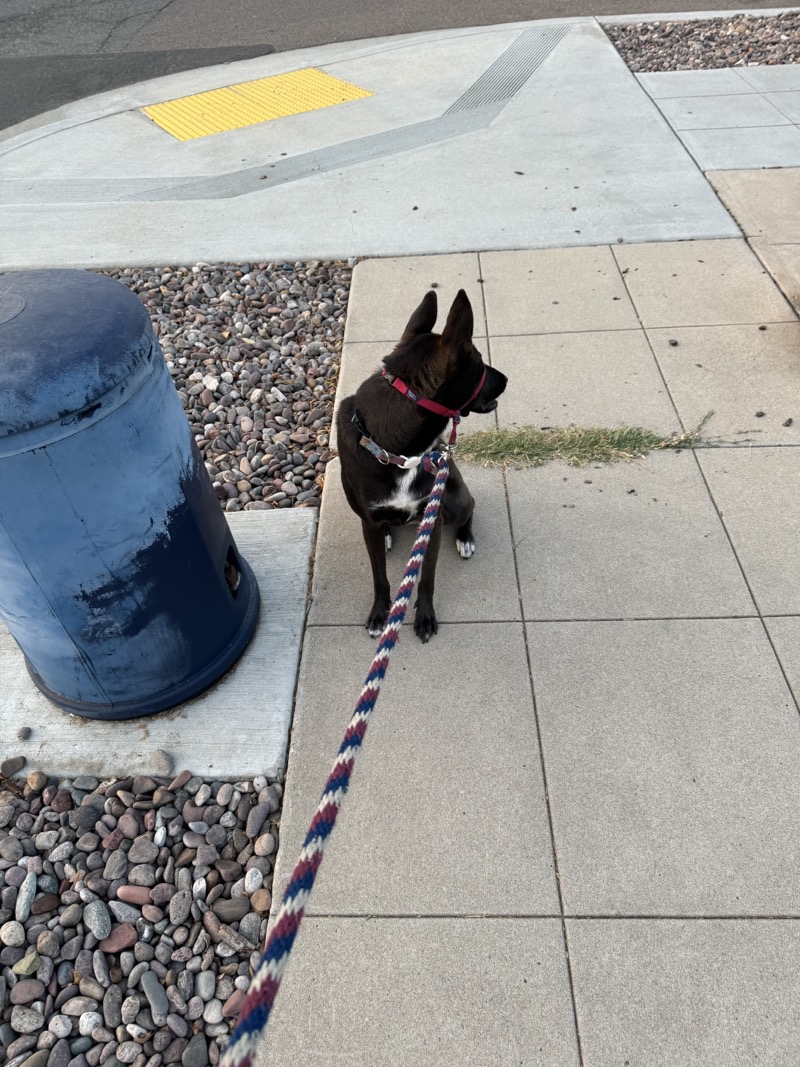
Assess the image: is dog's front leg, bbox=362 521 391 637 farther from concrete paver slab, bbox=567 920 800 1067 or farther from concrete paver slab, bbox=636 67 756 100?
concrete paver slab, bbox=636 67 756 100

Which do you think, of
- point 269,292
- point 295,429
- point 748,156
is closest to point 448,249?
point 269,292

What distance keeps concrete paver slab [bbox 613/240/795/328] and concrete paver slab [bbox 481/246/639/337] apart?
0.44 feet

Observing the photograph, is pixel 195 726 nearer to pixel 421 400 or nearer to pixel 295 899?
pixel 421 400

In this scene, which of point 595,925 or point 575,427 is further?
point 575,427

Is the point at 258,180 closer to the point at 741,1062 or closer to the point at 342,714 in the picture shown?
the point at 342,714

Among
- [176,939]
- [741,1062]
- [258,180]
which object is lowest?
[741,1062]

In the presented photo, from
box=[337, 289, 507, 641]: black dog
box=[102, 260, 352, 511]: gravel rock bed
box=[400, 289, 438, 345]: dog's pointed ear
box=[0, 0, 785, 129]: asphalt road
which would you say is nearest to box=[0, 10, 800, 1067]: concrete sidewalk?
box=[102, 260, 352, 511]: gravel rock bed

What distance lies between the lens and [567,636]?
3045 millimetres

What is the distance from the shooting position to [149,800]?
2631 millimetres

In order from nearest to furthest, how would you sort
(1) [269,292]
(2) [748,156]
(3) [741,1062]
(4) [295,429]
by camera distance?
(3) [741,1062]
(4) [295,429]
(1) [269,292]
(2) [748,156]

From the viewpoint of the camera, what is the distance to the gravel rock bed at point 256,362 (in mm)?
4055

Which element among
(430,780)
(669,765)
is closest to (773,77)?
(669,765)

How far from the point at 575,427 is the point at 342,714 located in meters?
2.19

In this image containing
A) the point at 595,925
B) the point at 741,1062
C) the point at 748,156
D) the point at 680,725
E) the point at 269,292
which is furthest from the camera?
the point at 748,156
